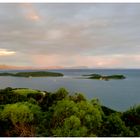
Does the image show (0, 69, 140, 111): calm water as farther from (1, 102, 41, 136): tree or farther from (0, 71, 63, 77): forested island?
(1, 102, 41, 136): tree

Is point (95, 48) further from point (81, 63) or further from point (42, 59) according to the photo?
point (42, 59)

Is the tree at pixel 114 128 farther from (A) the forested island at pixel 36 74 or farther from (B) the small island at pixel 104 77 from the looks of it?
(A) the forested island at pixel 36 74

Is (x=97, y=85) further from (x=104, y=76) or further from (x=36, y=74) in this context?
(x=36, y=74)

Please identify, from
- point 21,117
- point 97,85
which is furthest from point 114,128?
point 21,117

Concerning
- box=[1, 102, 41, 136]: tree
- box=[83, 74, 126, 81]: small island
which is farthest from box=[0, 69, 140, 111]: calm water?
box=[1, 102, 41, 136]: tree

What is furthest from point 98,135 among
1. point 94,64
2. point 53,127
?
point 94,64

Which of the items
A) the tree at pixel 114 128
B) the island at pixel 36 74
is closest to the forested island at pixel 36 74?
the island at pixel 36 74
